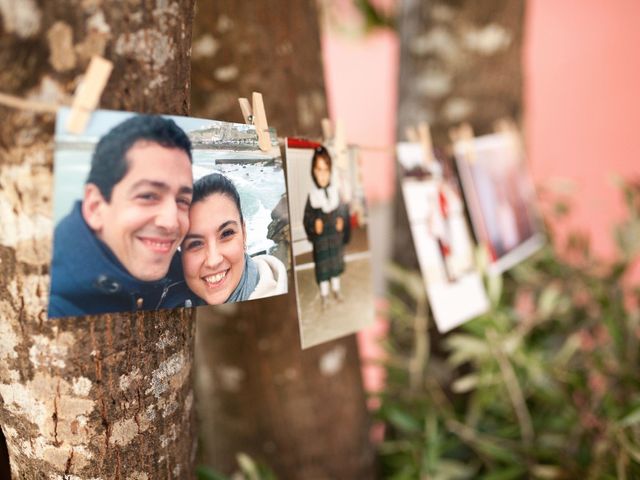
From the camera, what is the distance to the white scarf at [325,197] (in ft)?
2.11

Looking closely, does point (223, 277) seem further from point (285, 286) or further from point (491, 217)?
point (491, 217)

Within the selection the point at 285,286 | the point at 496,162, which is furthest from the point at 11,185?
the point at 496,162

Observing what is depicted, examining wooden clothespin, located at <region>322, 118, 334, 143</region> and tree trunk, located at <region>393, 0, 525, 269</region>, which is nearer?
wooden clothespin, located at <region>322, 118, 334, 143</region>

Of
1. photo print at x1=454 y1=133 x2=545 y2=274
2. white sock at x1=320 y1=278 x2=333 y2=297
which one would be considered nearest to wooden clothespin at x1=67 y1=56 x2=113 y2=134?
white sock at x1=320 y1=278 x2=333 y2=297

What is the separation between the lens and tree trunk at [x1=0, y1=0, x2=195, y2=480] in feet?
1.45

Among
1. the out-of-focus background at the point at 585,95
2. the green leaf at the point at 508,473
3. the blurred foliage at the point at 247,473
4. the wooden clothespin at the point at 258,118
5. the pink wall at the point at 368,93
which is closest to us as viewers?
the wooden clothespin at the point at 258,118

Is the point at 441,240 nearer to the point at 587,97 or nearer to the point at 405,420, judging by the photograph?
the point at 405,420

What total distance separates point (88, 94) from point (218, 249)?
0.56 ft

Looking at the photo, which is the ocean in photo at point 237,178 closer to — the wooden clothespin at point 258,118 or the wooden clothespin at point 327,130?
the wooden clothespin at point 258,118

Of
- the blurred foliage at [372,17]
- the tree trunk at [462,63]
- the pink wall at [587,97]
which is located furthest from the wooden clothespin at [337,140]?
the pink wall at [587,97]

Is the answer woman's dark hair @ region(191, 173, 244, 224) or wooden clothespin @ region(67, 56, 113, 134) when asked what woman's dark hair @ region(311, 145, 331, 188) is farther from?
wooden clothespin @ region(67, 56, 113, 134)

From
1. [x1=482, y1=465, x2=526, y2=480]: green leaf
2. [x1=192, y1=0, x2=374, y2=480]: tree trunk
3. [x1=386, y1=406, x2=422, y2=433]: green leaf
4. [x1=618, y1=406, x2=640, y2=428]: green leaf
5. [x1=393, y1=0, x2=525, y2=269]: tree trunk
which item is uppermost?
[x1=393, y1=0, x2=525, y2=269]: tree trunk

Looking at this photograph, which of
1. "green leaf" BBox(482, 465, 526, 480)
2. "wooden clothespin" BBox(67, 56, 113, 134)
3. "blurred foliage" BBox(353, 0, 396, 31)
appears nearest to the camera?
"wooden clothespin" BBox(67, 56, 113, 134)

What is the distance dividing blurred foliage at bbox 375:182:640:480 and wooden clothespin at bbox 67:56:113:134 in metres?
0.78
